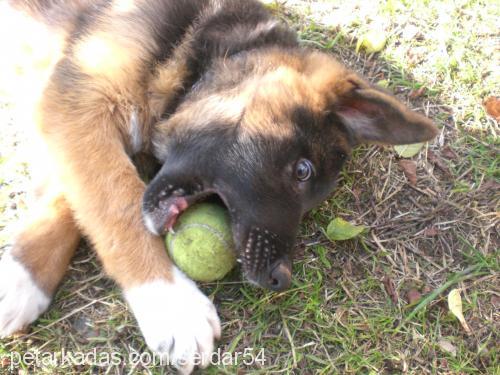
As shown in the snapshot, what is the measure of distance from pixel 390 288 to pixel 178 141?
158 cm

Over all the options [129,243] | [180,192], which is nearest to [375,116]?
[180,192]

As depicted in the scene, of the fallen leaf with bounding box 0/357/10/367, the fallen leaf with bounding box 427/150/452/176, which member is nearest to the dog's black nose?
the fallen leaf with bounding box 0/357/10/367

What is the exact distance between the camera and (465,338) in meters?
3.31

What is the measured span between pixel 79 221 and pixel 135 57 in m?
1.04

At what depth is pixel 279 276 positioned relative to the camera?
2.85 meters

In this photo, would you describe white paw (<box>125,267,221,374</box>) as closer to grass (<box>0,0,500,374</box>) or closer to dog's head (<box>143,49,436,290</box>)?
grass (<box>0,0,500,374</box>)

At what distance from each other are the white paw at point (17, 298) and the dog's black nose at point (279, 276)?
1.27 meters

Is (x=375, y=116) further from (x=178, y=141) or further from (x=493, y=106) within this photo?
(x=493, y=106)

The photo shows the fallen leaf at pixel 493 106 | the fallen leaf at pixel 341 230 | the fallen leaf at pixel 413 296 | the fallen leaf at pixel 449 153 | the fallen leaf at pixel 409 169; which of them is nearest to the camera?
the fallen leaf at pixel 413 296

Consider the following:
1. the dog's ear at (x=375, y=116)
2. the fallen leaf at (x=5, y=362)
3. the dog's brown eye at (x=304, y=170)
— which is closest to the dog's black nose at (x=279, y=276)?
the dog's brown eye at (x=304, y=170)

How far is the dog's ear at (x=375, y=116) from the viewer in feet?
10.0

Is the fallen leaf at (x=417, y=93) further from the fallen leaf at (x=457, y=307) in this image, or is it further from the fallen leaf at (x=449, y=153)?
the fallen leaf at (x=457, y=307)

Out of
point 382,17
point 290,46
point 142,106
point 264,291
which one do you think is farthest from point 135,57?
point 382,17

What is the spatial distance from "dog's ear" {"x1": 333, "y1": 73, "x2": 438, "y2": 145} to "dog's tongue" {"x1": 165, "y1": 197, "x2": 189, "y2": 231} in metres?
1.07
